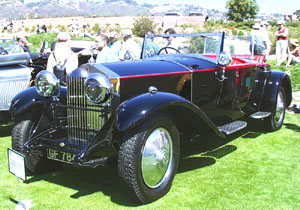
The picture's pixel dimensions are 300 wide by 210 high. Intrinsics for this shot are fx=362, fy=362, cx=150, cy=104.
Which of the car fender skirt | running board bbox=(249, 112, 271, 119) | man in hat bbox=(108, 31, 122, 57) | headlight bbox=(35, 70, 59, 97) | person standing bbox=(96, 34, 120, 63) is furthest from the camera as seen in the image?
man in hat bbox=(108, 31, 122, 57)

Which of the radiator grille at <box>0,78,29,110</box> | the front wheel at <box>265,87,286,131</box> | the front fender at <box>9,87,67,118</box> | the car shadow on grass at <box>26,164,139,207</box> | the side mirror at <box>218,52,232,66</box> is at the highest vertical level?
the side mirror at <box>218,52,232,66</box>

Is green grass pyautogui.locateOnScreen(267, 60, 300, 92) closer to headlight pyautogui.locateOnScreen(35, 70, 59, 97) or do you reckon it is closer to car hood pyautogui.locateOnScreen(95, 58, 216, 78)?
car hood pyautogui.locateOnScreen(95, 58, 216, 78)

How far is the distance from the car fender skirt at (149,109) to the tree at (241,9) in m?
50.9

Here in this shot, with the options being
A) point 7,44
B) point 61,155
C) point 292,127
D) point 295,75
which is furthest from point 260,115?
point 7,44

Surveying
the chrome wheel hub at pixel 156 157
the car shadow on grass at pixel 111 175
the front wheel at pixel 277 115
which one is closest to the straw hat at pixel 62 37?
the car shadow on grass at pixel 111 175

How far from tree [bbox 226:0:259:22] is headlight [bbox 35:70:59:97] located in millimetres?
51107

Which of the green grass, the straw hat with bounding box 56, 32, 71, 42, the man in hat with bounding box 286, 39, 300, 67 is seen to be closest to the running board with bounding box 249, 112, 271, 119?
the straw hat with bounding box 56, 32, 71, 42

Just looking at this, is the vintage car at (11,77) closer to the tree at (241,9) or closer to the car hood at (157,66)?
the car hood at (157,66)

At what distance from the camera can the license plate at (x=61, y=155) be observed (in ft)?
11.7

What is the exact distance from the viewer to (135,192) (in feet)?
10.8

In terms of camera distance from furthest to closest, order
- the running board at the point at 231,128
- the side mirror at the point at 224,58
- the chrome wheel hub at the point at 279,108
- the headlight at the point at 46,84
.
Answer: the chrome wheel hub at the point at 279,108, the side mirror at the point at 224,58, the running board at the point at 231,128, the headlight at the point at 46,84

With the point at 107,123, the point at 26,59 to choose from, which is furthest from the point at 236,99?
the point at 26,59

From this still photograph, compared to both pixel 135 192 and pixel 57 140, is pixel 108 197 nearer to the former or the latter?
pixel 135 192

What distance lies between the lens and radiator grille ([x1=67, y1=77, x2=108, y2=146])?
3.78m
